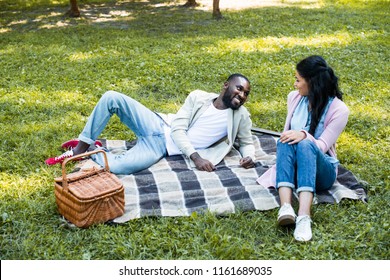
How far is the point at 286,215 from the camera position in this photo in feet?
13.4

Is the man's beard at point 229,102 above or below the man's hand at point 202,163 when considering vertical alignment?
above

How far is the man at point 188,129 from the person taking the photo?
202 inches

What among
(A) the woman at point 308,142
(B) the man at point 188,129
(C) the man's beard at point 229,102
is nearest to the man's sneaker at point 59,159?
(B) the man at point 188,129

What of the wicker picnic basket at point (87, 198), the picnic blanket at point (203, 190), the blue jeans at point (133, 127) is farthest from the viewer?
the blue jeans at point (133, 127)

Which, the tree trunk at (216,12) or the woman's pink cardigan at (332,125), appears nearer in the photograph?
the woman's pink cardigan at (332,125)

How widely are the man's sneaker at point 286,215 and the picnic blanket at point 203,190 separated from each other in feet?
1.14

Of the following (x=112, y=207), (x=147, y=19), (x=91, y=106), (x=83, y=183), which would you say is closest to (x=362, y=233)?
(x=112, y=207)

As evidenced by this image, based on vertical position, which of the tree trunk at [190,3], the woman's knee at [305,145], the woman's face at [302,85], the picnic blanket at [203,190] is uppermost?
the woman's face at [302,85]

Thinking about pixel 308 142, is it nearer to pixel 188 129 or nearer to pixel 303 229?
pixel 303 229

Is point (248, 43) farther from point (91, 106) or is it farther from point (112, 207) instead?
point (112, 207)

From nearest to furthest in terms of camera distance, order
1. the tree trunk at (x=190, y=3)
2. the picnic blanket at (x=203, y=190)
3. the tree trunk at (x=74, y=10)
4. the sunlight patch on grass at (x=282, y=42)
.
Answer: the picnic blanket at (x=203, y=190) → the sunlight patch on grass at (x=282, y=42) → the tree trunk at (x=74, y=10) → the tree trunk at (x=190, y=3)

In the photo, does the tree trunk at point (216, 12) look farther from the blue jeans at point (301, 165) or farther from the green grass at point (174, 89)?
the blue jeans at point (301, 165)

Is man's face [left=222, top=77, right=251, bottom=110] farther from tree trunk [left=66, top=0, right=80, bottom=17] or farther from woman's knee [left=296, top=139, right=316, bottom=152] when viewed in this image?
tree trunk [left=66, top=0, right=80, bottom=17]

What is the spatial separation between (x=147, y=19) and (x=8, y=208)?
9565mm
